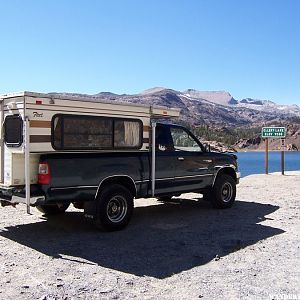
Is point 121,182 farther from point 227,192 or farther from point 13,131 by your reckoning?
point 227,192

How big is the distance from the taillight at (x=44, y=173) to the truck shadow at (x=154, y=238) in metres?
1.04

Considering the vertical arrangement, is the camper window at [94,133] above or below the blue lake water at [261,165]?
above

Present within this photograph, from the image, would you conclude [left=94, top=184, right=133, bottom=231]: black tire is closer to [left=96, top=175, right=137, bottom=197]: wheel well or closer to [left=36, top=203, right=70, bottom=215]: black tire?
[left=96, top=175, right=137, bottom=197]: wheel well

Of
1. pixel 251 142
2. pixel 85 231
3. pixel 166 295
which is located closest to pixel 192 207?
pixel 85 231

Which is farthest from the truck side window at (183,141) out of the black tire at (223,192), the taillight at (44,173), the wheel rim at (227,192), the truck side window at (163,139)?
the taillight at (44,173)

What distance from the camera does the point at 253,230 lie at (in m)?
8.48

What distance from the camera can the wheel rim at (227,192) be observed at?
11.0 m

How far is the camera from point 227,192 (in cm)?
1115

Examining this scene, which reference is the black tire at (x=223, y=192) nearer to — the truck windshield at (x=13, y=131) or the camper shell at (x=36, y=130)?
the camper shell at (x=36, y=130)

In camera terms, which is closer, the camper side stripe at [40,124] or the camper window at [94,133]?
the camper side stripe at [40,124]

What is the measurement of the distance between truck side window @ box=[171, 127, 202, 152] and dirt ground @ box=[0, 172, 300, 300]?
1.50 metres

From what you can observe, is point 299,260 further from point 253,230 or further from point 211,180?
point 211,180

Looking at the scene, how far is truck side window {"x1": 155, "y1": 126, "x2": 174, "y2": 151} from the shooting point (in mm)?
9414

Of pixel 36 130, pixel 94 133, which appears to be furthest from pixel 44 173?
pixel 94 133
